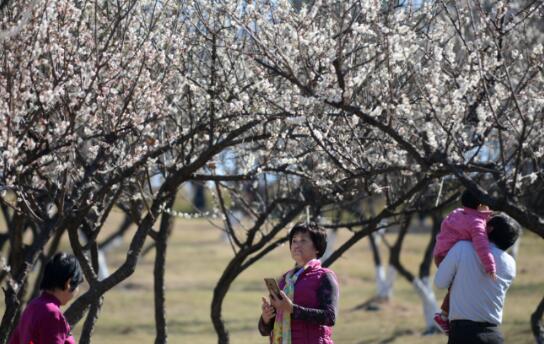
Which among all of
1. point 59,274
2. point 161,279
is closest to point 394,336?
point 161,279

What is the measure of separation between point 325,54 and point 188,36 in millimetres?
1964

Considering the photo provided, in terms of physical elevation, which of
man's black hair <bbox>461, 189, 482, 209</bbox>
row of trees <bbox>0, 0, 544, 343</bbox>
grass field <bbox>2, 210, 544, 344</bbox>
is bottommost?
grass field <bbox>2, 210, 544, 344</bbox>

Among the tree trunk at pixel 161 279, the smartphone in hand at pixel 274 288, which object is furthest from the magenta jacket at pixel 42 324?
the tree trunk at pixel 161 279

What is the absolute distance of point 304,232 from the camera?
22.6ft

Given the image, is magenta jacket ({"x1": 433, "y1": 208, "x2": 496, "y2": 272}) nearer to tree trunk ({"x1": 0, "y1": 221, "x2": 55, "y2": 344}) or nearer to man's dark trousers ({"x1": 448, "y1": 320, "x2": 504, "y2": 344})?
man's dark trousers ({"x1": 448, "y1": 320, "x2": 504, "y2": 344})

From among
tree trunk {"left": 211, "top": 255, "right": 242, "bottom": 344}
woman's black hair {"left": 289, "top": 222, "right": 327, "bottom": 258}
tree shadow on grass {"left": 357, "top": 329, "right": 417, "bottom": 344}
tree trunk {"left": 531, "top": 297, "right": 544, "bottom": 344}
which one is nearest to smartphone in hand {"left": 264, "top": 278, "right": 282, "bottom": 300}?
woman's black hair {"left": 289, "top": 222, "right": 327, "bottom": 258}

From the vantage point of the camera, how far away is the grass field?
19.0 meters

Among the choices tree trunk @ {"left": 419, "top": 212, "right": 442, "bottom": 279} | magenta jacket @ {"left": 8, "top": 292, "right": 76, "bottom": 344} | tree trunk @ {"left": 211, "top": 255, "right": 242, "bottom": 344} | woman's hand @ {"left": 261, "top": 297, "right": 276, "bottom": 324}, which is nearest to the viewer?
magenta jacket @ {"left": 8, "top": 292, "right": 76, "bottom": 344}

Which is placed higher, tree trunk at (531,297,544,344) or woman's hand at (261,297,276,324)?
woman's hand at (261,297,276,324)

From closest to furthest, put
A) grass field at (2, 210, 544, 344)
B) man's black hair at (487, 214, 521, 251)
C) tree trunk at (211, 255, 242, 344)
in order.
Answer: man's black hair at (487, 214, 521, 251), tree trunk at (211, 255, 242, 344), grass field at (2, 210, 544, 344)

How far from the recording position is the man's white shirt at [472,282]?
6.98m

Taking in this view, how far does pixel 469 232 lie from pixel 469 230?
0.02 metres

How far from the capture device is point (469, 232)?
23.2ft

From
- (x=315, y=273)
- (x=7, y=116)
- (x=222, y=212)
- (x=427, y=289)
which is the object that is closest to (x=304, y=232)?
(x=315, y=273)
